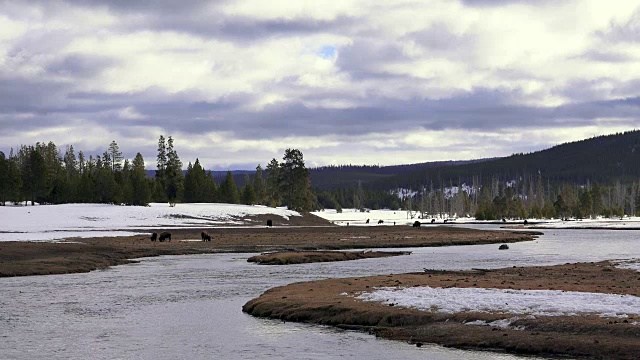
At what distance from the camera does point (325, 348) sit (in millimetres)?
28438

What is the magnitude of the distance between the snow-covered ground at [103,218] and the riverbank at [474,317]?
62381mm

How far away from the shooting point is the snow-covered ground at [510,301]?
31.7 metres

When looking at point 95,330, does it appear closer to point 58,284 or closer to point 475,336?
point 475,336

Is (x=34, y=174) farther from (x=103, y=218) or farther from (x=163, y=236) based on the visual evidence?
(x=163, y=236)

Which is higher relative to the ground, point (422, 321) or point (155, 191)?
point (155, 191)

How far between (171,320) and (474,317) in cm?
1326

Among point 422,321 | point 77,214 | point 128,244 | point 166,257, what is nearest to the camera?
point 422,321

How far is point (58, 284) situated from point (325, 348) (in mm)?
28486

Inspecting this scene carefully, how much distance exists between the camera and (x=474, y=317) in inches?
1241

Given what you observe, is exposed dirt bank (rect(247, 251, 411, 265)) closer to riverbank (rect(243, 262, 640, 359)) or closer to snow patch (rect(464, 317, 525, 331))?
riverbank (rect(243, 262, 640, 359))

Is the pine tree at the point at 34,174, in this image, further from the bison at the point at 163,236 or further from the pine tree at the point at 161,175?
the bison at the point at 163,236

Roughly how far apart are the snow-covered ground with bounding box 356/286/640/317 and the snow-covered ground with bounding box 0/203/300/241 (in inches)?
2641

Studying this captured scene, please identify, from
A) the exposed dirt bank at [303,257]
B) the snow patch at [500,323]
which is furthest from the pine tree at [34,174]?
the snow patch at [500,323]

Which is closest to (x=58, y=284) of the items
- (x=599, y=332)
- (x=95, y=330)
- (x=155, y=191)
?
(x=95, y=330)
